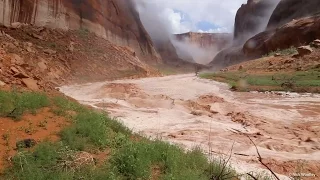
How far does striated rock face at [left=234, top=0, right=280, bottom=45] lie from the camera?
79125 millimetres

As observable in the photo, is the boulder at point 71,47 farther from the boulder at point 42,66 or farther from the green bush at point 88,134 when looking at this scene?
the green bush at point 88,134

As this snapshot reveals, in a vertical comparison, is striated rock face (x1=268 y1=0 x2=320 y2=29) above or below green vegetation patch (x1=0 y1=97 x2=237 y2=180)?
above

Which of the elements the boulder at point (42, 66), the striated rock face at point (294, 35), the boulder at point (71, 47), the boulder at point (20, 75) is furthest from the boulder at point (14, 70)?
the striated rock face at point (294, 35)

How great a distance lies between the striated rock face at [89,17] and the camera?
3650 centimetres

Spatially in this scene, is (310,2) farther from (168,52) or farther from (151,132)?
(151,132)

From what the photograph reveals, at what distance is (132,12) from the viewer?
71.0 metres

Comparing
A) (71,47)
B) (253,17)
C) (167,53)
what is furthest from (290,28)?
(167,53)

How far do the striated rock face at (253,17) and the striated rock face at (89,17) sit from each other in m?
28.1

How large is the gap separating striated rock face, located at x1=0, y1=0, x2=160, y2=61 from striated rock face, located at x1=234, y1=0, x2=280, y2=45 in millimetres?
28080

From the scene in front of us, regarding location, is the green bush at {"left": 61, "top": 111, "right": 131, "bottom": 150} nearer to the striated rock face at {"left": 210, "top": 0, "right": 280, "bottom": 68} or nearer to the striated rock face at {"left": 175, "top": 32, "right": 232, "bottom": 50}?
the striated rock face at {"left": 210, "top": 0, "right": 280, "bottom": 68}

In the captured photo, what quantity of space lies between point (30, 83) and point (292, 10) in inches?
2221

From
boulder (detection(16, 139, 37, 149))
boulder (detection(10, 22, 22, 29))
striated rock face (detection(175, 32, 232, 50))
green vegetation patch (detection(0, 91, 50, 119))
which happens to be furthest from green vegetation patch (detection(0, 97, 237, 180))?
striated rock face (detection(175, 32, 232, 50))

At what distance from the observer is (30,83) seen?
426 inches

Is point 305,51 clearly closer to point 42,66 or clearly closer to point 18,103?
point 42,66
